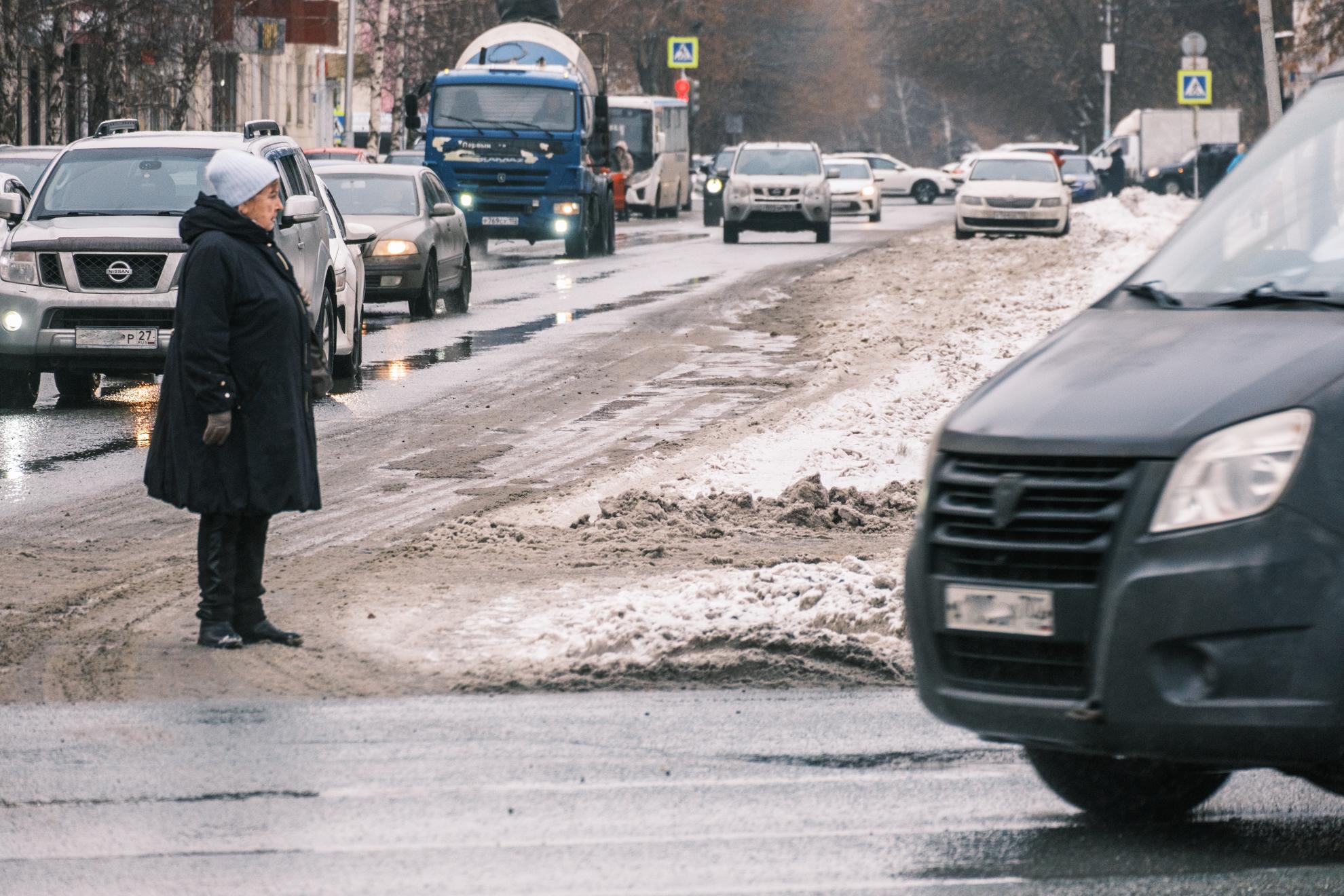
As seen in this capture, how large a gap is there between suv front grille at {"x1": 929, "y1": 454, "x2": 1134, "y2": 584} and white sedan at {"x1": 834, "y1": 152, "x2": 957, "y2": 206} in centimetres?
7245

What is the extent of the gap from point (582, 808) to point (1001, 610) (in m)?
1.36

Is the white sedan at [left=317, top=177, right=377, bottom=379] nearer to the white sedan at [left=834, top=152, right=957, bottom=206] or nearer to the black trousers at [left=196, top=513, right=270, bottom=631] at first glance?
the black trousers at [left=196, top=513, right=270, bottom=631]

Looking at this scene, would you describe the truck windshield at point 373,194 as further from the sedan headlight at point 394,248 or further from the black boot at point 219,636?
the black boot at point 219,636

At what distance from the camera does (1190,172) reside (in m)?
71.2

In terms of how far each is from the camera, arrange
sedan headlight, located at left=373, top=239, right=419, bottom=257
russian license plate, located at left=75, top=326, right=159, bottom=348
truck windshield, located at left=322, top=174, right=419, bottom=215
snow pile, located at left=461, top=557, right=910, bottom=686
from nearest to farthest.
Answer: snow pile, located at left=461, top=557, right=910, bottom=686 < russian license plate, located at left=75, top=326, right=159, bottom=348 < sedan headlight, located at left=373, top=239, right=419, bottom=257 < truck windshield, located at left=322, top=174, right=419, bottom=215

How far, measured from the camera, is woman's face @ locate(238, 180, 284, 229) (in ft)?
25.5

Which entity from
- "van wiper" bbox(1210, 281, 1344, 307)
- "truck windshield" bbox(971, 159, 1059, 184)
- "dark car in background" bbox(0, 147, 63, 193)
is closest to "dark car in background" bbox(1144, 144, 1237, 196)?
"truck windshield" bbox(971, 159, 1059, 184)

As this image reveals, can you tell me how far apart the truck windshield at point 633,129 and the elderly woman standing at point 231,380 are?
49149 mm

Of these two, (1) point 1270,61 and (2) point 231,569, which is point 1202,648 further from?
(1) point 1270,61

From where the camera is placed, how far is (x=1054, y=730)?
4.76 meters

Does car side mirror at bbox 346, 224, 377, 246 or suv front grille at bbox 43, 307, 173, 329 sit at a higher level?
car side mirror at bbox 346, 224, 377, 246

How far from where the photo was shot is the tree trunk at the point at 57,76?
3228 centimetres

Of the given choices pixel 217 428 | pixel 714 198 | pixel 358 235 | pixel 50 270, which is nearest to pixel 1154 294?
pixel 217 428

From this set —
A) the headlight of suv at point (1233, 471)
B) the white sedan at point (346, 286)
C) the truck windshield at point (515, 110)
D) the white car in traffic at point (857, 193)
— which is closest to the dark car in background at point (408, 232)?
the white sedan at point (346, 286)
